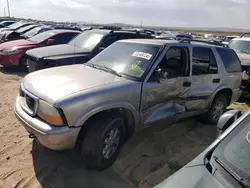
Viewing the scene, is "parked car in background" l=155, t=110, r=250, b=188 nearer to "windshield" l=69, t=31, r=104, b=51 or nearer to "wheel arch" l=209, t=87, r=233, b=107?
"wheel arch" l=209, t=87, r=233, b=107

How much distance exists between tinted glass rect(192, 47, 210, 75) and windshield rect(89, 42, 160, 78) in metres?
0.90

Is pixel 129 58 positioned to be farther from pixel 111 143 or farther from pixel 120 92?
pixel 111 143

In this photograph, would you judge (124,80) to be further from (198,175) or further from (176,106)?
(198,175)

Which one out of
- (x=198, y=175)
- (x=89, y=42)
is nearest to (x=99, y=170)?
(x=198, y=175)

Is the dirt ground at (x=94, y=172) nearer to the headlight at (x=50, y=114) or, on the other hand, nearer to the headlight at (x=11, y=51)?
the headlight at (x=50, y=114)

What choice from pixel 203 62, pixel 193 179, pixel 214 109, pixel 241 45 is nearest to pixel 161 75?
pixel 203 62

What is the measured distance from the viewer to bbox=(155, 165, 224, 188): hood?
5.36 feet

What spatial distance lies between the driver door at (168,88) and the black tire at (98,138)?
0.58 metres

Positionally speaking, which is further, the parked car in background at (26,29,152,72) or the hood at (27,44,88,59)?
the hood at (27,44,88,59)

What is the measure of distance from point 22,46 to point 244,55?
7876 millimetres

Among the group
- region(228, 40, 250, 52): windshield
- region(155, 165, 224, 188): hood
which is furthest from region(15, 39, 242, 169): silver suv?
region(228, 40, 250, 52): windshield

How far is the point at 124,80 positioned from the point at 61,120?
→ 3.63ft

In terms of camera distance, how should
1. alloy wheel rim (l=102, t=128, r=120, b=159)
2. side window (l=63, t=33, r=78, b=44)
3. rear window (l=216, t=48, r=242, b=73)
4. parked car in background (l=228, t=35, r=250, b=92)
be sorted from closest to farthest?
alloy wheel rim (l=102, t=128, r=120, b=159) → rear window (l=216, t=48, r=242, b=73) → parked car in background (l=228, t=35, r=250, b=92) → side window (l=63, t=33, r=78, b=44)

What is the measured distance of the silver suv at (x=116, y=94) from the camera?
308cm
